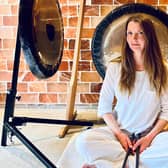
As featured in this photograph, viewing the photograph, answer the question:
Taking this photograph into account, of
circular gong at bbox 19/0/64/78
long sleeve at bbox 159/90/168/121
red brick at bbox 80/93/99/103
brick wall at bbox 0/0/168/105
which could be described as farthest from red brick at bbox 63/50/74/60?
long sleeve at bbox 159/90/168/121

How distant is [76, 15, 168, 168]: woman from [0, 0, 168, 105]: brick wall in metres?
1.04

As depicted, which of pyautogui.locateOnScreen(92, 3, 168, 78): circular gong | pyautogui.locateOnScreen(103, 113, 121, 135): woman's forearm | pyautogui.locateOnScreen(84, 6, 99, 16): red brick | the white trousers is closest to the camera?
the white trousers

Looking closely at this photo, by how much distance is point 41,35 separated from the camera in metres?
2.17

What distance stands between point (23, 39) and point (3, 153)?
78 cm

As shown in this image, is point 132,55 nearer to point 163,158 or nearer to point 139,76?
point 139,76

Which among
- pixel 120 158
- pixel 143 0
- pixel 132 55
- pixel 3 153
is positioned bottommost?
pixel 3 153

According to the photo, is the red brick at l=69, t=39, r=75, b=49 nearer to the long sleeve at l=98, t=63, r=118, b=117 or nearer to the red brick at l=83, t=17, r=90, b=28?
the red brick at l=83, t=17, r=90, b=28

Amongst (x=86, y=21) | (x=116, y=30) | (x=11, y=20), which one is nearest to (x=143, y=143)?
(x=116, y=30)

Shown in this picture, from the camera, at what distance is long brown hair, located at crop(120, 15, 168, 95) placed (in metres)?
1.99

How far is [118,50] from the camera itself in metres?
2.65

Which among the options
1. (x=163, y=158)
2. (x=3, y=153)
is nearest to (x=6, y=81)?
(x=3, y=153)

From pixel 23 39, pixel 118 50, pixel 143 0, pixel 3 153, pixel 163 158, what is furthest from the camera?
pixel 143 0

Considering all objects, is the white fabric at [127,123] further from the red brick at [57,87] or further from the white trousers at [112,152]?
the red brick at [57,87]

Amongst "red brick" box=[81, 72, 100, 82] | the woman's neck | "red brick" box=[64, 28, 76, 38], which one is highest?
"red brick" box=[64, 28, 76, 38]
